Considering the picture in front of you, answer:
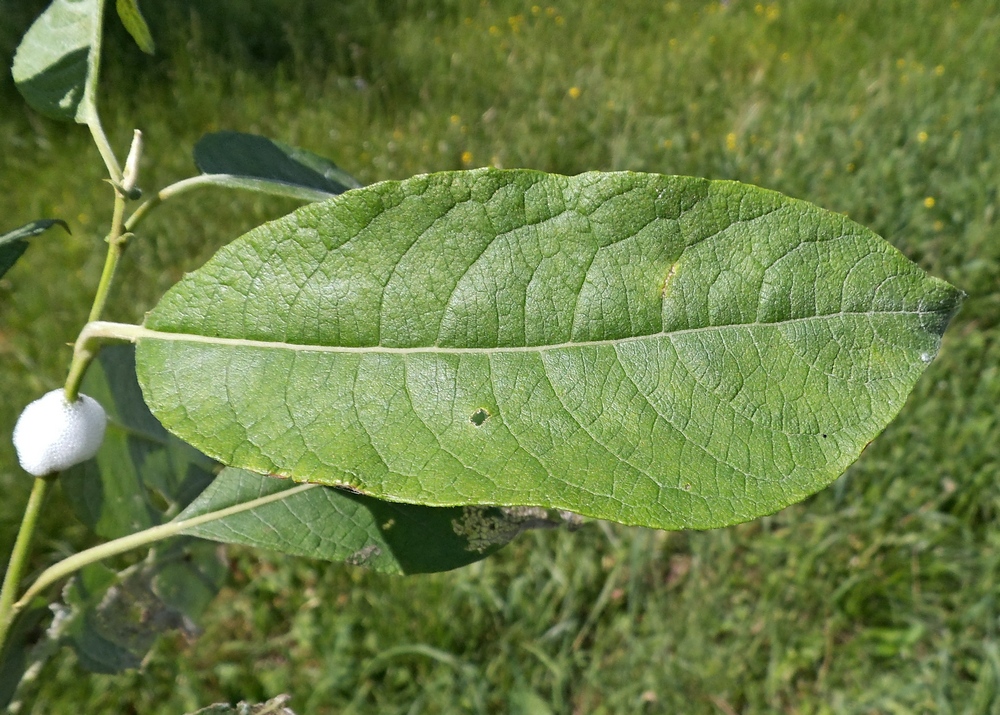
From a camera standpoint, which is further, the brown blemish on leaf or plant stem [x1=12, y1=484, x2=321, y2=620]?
plant stem [x1=12, y1=484, x2=321, y2=620]

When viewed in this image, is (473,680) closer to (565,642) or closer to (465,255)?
(565,642)

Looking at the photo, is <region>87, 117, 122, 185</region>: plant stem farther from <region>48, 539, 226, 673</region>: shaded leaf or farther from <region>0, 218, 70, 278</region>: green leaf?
<region>48, 539, 226, 673</region>: shaded leaf

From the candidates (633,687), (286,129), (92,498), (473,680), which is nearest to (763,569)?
(633,687)

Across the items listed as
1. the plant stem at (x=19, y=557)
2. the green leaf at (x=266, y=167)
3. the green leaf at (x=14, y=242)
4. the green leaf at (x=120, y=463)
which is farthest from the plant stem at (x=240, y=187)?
the green leaf at (x=120, y=463)

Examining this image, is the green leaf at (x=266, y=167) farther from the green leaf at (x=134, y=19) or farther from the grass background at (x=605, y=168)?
the grass background at (x=605, y=168)

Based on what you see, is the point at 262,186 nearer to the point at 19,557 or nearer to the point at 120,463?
the point at 19,557

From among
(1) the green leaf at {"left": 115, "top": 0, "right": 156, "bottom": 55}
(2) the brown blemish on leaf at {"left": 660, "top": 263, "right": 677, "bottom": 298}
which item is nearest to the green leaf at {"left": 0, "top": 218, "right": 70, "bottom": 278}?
(1) the green leaf at {"left": 115, "top": 0, "right": 156, "bottom": 55}

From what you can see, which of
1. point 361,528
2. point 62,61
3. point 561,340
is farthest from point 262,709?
point 62,61
